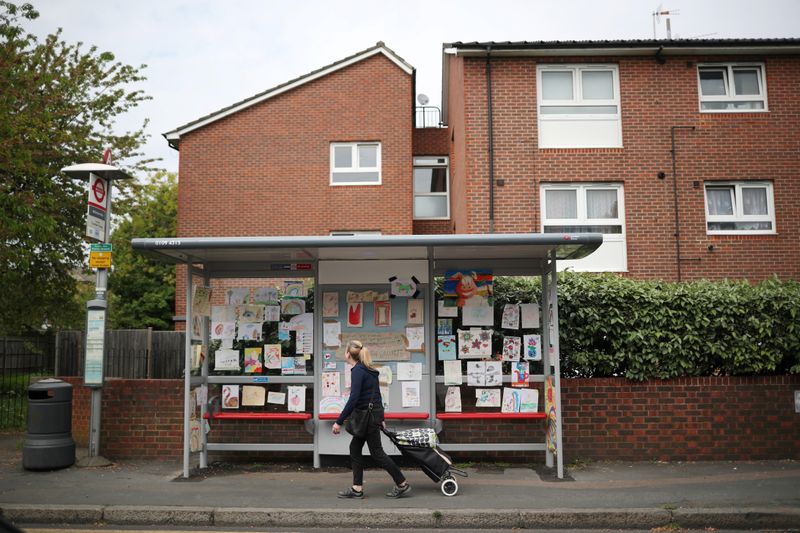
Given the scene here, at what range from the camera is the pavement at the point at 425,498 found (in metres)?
7.22

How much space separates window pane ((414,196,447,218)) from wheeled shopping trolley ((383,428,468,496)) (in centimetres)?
1450

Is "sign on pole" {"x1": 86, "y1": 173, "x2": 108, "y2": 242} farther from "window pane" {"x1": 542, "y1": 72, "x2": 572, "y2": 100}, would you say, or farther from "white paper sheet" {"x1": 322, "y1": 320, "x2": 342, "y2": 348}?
"window pane" {"x1": 542, "y1": 72, "x2": 572, "y2": 100}

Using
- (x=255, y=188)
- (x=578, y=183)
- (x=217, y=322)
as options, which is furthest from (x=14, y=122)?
(x=578, y=183)

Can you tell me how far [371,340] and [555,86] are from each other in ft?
31.8

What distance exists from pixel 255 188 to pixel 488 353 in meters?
13.0

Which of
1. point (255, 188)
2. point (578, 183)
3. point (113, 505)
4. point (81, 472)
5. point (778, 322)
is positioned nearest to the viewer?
point (113, 505)

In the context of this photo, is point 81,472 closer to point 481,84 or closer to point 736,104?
point 481,84

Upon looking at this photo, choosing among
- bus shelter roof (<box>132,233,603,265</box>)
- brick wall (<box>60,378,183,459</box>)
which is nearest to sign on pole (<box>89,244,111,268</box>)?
bus shelter roof (<box>132,233,603,265</box>)

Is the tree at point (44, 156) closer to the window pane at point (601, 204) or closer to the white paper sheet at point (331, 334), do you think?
the white paper sheet at point (331, 334)

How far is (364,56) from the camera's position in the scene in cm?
2152

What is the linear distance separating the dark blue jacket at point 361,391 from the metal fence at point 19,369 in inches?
347

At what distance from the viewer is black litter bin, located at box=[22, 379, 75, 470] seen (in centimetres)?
942

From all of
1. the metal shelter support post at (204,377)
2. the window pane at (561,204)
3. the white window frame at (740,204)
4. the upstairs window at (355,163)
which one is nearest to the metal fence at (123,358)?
the metal shelter support post at (204,377)

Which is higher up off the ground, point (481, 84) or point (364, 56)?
point (364, 56)
